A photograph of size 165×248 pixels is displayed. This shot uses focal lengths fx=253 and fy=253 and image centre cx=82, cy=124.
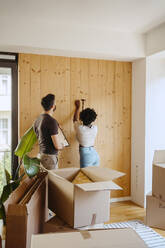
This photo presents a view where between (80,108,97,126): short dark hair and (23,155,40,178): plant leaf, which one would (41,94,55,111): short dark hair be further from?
(23,155,40,178): plant leaf

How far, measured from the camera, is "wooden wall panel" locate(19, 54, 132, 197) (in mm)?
3602

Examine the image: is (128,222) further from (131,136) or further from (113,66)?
(113,66)

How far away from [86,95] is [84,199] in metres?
2.65

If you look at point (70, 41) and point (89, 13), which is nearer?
point (89, 13)

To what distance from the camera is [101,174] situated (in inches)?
61.9

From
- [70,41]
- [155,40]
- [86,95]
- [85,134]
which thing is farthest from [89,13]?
[85,134]

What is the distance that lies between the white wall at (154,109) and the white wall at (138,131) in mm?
69

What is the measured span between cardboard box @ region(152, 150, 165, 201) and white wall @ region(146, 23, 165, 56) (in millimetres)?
2191

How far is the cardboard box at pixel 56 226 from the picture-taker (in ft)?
4.74

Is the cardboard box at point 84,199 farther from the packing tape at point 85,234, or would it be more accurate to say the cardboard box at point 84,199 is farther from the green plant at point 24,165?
the green plant at point 24,165

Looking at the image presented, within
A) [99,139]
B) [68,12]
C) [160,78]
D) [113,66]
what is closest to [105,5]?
[68,12]

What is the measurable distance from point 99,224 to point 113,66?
2.99 meters

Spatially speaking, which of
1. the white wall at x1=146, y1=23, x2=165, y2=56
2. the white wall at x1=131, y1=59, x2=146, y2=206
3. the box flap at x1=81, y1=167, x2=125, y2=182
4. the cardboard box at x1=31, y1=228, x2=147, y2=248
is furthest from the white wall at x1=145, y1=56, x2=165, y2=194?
the cardboard box at x1=31, y1=228, x2=147, y2=248

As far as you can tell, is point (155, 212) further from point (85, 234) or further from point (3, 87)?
point (3, 87)
